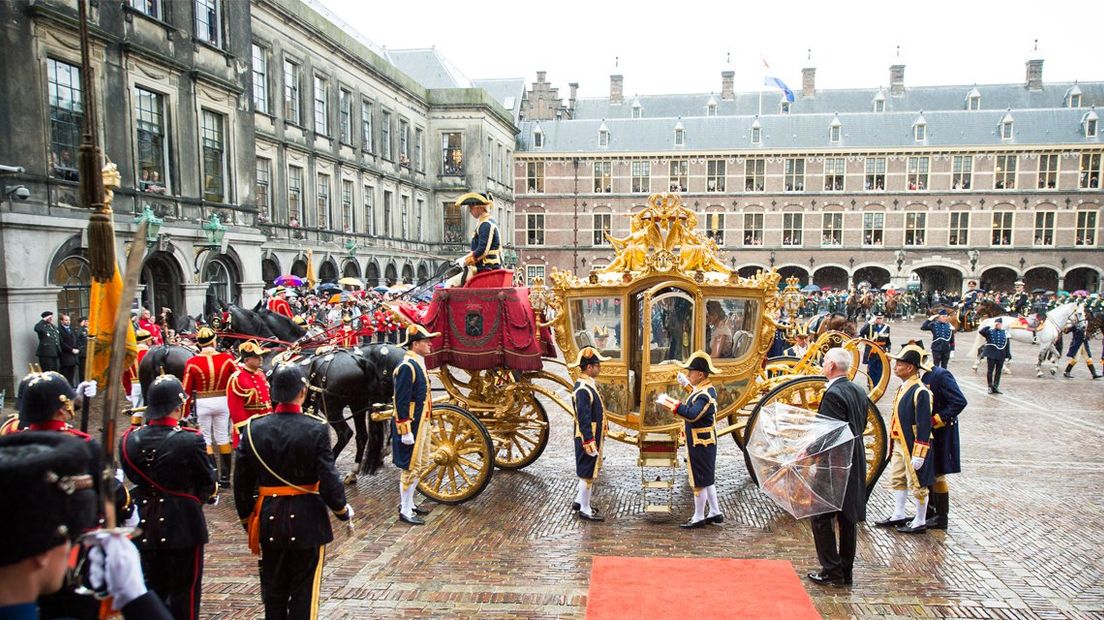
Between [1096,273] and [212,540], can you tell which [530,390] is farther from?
[1096,273]

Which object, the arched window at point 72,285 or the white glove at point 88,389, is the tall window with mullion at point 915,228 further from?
the white glove at point 88,389

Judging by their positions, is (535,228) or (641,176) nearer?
(641,176)

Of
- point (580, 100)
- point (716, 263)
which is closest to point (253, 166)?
point (716, 263)

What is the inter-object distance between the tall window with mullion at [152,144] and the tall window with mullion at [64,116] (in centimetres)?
153

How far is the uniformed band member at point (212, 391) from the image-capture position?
7.16m

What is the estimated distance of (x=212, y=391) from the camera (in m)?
7.26

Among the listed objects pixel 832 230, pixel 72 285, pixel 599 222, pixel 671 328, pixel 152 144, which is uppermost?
pixel 599 222

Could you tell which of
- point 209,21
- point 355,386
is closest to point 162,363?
point 355,386

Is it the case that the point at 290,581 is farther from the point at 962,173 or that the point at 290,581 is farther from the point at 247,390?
the point at 962,173

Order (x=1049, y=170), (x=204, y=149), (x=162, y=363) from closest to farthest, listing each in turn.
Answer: (x=162, y=363), (x=204, y=149), (x=1049, y=170)

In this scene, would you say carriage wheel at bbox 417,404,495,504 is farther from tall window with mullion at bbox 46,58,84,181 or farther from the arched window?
A: tall window with mullion at bbox 46,58,84,181

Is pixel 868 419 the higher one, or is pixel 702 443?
pixel 868 419

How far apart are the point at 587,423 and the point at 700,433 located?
1082 mm

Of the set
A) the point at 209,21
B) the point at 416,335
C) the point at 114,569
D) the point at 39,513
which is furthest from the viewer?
the point at 209,21
